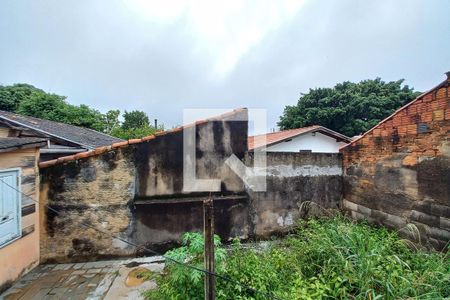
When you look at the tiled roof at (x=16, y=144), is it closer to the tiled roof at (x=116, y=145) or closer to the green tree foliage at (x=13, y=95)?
the tiled roof at (x=116, y=145)

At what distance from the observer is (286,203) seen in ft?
18.5

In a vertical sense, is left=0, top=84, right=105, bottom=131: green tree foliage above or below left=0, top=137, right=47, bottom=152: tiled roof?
above

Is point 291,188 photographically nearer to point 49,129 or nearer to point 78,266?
point 78,266

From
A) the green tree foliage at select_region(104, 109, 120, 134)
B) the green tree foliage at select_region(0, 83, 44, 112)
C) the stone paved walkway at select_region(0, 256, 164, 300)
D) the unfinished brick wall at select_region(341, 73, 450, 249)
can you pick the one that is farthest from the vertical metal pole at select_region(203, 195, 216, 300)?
the green tree foliage at select_region(104, 109, 120, 134)

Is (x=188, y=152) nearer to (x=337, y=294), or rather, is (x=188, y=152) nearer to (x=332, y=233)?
(x=332, y=233)

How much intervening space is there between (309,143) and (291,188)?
9.00 meters

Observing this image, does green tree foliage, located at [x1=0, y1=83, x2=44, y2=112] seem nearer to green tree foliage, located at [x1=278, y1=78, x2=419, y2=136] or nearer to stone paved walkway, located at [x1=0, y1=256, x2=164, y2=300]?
stone paved walkway, located at [x1=0, y1=256, x2=164, y2=300]

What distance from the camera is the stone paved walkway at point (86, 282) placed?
3408 mm

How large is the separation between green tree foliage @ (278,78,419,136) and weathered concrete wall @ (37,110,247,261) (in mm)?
15587

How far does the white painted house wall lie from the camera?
13.2m

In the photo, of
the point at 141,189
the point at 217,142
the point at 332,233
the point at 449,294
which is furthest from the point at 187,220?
the point at 449,294

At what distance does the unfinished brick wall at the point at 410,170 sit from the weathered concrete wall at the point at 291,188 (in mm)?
486

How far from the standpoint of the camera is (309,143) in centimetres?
1385
